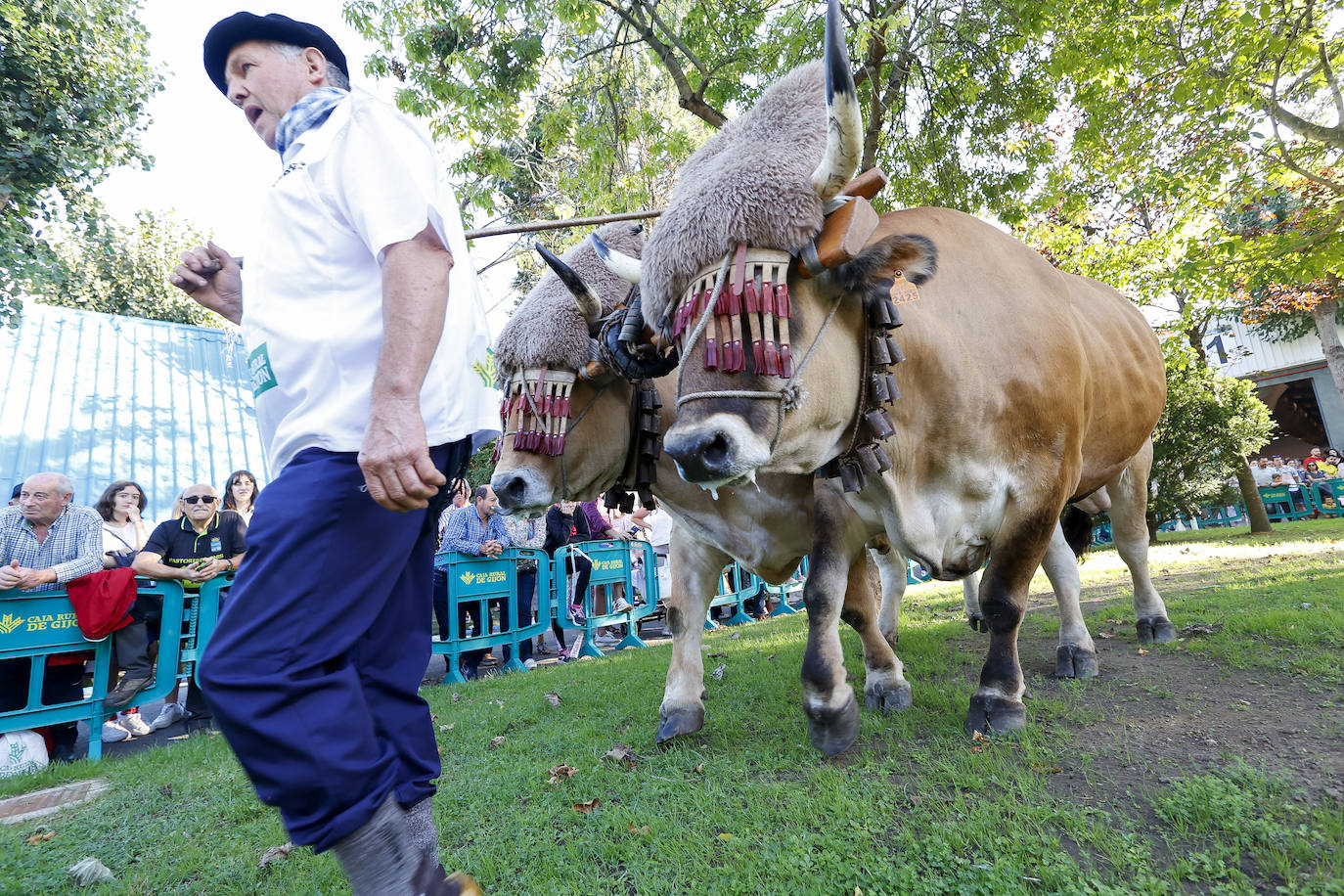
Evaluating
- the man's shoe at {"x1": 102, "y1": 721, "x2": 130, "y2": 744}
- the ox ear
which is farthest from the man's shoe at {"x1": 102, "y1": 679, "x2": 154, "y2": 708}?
the ox ear

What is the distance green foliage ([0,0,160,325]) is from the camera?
10656 mm

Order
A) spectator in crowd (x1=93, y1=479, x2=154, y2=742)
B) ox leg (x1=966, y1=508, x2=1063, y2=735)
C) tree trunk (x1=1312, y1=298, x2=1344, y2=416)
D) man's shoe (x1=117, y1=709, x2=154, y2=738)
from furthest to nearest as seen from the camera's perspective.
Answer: tree trunk (x1=1312, y1=298, x2=1344, y2=416)
spectator in crowd (x1=93, y1=479, x2=154, y2=742)
man's shoe (x1=117, y1=709, x2=154, y2=738)
ox leg (x1=966, y1=508, x2=1063, y2=735)

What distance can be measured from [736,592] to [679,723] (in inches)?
265

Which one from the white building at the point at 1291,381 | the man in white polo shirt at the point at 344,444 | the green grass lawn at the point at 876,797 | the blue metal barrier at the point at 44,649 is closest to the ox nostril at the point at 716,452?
the man in white polo shirt at the point at 344,444

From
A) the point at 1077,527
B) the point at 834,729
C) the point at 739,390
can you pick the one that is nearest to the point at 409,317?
the point at 739,390

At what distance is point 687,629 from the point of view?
402 centimetres

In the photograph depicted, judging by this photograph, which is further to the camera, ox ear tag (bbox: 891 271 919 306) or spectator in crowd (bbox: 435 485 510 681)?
spectator in crowd (bbox: 435 485 510 681)

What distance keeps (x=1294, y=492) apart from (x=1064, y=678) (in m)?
20.5

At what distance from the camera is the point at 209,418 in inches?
616

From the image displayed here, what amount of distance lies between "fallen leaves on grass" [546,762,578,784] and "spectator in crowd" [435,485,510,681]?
416 cm

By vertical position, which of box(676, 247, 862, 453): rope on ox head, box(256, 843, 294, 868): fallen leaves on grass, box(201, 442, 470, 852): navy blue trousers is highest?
box(676, 247, 862, 453): rope on ox head

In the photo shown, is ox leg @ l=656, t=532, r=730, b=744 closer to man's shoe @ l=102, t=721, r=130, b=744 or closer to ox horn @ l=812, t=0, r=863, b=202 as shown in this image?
ox horn @ l=812, t=0, r=863, b=202

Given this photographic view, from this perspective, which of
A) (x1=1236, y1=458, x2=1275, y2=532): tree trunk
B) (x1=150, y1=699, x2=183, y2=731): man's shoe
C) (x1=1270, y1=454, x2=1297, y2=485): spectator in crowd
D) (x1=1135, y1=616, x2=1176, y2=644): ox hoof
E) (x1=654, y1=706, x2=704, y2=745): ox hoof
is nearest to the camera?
(x1=654, y1=706, x2=704, y2=745): ox hoof

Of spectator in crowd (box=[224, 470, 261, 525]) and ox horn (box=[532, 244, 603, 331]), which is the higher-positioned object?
ox horn (box=[532, 244, 603, 331])
